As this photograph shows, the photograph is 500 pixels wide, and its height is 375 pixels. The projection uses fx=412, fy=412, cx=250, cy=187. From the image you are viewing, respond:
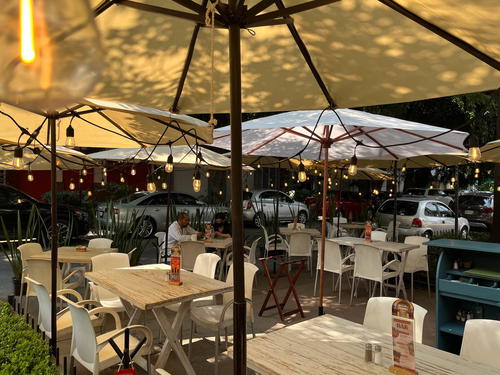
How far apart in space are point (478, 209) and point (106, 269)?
54.5 ft

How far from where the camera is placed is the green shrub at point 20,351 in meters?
2.52

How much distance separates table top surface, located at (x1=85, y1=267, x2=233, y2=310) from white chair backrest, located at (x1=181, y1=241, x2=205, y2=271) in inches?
81.2

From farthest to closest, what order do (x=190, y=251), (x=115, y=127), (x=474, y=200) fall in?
(x=474, y=200), (x=190, y=251), (x=115, y=127)

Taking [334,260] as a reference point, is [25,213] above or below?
above

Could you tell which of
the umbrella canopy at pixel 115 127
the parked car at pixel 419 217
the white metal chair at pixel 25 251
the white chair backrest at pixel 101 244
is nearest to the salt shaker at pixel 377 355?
the umbrella canopy at pixel 115 127

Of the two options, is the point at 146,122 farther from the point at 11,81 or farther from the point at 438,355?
the point at 11,81

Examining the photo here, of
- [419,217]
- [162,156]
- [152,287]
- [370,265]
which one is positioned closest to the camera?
[152,287]

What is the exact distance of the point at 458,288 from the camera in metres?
4.85

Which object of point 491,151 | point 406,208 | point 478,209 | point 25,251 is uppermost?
point 491,151

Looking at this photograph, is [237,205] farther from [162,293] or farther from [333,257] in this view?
[333,257]

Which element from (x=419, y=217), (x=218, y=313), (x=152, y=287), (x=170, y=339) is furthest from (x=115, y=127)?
(x=419, y=217)

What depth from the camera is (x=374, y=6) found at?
269 centimetres

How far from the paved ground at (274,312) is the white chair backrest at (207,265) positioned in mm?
807

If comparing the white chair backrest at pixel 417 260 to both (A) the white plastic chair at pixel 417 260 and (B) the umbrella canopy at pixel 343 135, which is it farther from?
(B) the umbrella canopy at pixel 343 135
